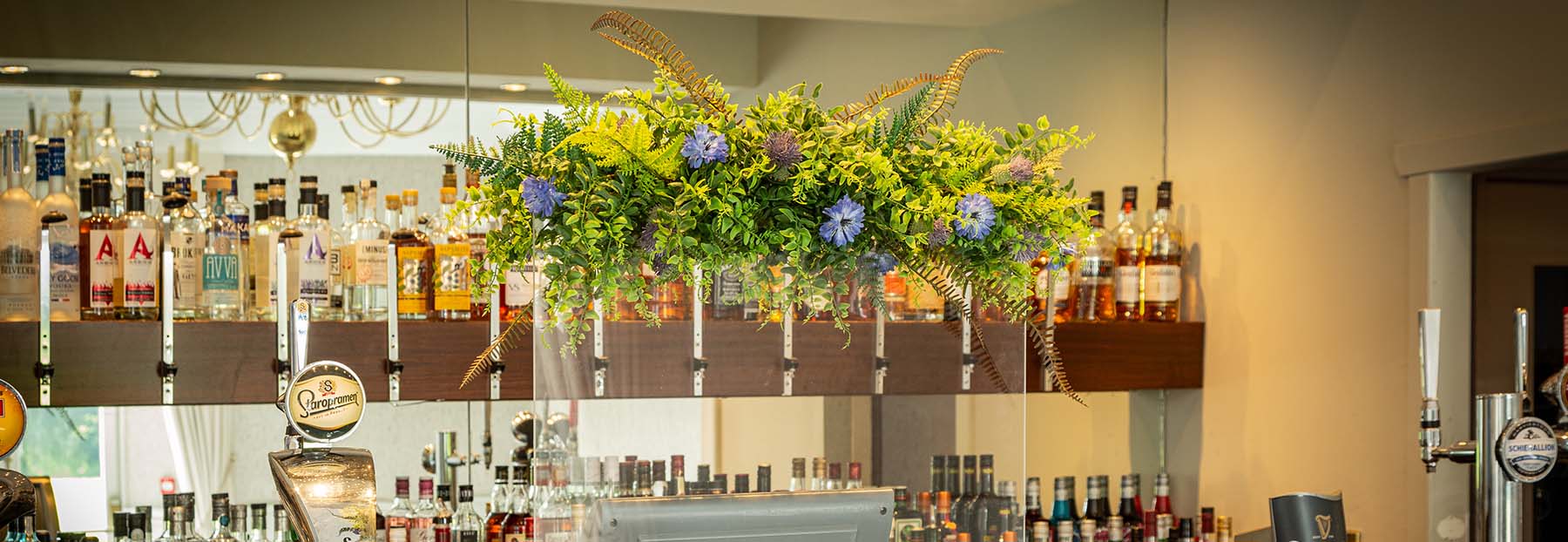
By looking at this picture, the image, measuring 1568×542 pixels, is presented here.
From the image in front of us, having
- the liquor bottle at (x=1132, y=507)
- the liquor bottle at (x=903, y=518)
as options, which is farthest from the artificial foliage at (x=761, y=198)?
the liquor bottle at (x=1132, y=507)

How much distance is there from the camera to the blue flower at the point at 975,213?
1613 mm

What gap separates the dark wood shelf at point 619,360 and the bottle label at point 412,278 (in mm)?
52

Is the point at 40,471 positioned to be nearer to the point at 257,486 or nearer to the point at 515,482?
the point at 257,486

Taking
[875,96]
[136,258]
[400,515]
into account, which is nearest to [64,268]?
[136,258]

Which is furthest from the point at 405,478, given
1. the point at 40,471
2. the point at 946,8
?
the point at 946,8

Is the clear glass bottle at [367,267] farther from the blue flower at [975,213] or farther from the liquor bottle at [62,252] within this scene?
the blue flower at [975,213]

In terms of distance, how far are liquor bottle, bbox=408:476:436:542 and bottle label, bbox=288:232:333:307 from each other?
18.0 inches

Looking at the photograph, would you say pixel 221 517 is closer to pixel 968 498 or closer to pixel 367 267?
pixel 367 267

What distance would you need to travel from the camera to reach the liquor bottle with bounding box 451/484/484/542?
293 centimetres

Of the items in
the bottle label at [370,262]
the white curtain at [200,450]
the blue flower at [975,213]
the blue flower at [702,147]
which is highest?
the blue flower at [702,147]

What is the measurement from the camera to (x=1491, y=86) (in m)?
2.63

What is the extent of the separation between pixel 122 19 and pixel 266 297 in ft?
2.41

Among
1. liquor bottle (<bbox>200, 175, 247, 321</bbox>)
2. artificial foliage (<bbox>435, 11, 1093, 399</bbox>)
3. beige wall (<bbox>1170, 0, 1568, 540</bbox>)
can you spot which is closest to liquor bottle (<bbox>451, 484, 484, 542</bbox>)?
liquor bottle (<bbox>200, 175, 247, 321</bbox>)

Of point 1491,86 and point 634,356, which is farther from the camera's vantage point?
point 1491,86
